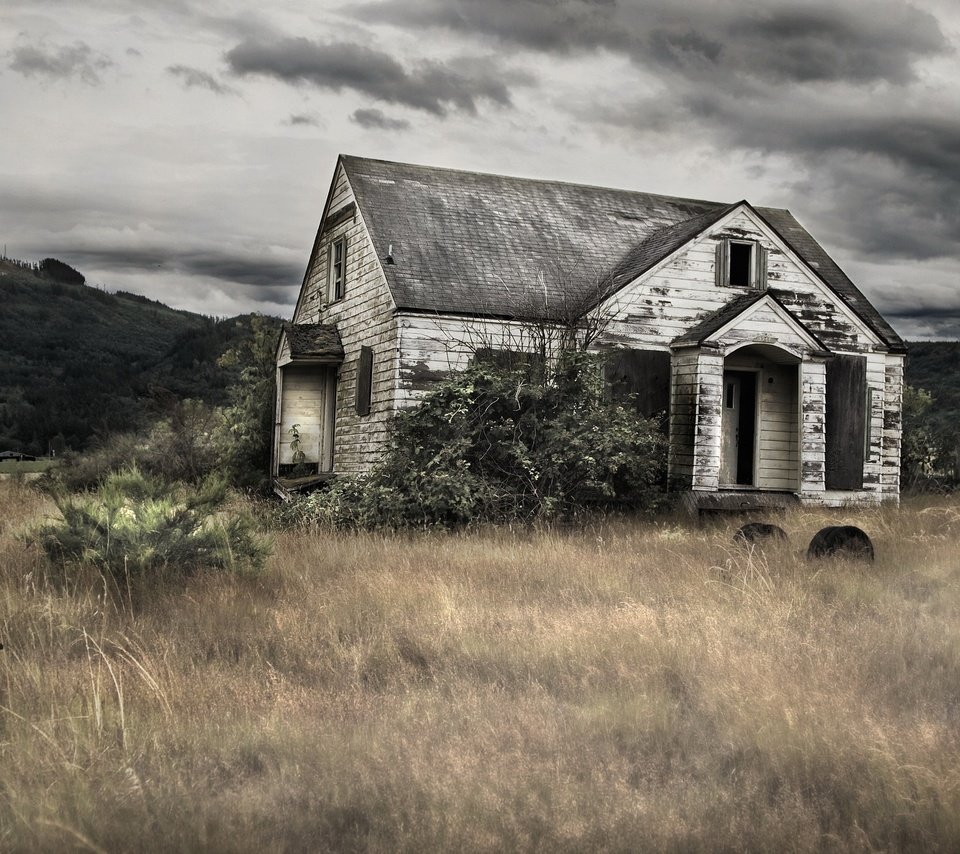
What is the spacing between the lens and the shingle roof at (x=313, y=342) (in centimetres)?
2017

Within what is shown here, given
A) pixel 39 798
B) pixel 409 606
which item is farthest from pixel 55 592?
pixel 39 798

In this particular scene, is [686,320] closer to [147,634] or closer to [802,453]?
[802,453]

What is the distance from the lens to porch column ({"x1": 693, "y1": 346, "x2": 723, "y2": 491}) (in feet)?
57.6

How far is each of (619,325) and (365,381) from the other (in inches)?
186

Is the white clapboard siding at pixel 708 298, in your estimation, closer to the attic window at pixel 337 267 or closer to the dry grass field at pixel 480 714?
the attic window at pixel 337 267

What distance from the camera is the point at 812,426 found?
18.5m

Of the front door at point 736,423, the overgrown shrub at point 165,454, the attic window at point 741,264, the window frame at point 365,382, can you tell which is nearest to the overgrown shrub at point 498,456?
the window frame at point 365,382

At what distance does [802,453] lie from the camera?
18.5 meters

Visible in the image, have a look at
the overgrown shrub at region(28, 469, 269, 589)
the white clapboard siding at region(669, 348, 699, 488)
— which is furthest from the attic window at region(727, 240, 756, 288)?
the overgrown shrub at region(28, 469, 269, 589)

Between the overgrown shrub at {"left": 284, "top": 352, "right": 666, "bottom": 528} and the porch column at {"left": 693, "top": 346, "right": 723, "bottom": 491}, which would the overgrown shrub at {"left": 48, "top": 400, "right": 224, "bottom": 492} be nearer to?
the overgrown shrub at {"left": 284, "top": 352, "right": 666, "bottom": 528}

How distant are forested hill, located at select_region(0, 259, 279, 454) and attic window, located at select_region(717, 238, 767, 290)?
15756 millimetres

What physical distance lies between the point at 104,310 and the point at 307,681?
4153 inches

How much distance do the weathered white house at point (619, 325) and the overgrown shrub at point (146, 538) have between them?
7.76 m

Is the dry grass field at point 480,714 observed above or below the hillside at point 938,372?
below
